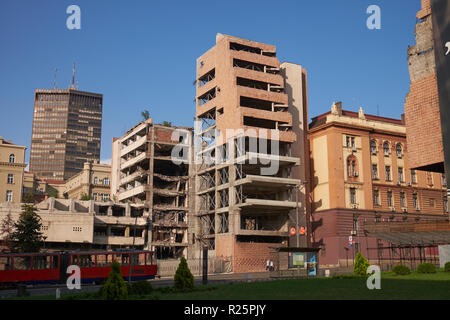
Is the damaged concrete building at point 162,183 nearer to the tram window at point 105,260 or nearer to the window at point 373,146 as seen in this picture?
the window at point 373,146

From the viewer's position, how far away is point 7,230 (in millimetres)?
68500

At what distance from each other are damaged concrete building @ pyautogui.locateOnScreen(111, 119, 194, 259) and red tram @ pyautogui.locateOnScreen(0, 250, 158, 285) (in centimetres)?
4053

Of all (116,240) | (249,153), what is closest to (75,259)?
(249,153)

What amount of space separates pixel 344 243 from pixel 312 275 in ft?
96.6

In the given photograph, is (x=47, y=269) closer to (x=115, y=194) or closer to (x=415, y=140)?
(x=415, y=140)

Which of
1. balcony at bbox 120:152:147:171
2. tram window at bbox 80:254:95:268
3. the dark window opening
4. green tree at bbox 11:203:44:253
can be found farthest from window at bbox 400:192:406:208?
green tree at bbox 11:203:44:253

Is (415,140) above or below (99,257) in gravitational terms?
above

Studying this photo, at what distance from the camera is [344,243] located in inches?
2803

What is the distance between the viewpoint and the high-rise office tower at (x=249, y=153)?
2719 inches

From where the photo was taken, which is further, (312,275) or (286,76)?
(286,76)

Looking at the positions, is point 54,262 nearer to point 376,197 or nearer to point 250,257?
point 250,257

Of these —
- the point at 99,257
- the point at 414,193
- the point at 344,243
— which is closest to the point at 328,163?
the point at 344,243

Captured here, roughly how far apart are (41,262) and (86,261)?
11.9ft

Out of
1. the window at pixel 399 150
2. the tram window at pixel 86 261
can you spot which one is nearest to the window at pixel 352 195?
the window at pixel 399 150
